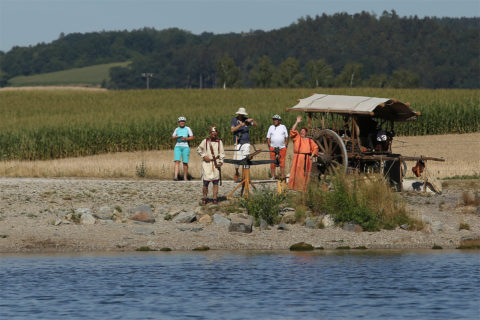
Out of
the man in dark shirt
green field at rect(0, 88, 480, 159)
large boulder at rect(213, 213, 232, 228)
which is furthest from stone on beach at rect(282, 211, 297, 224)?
green field at rect(0, 88, 480, 159)

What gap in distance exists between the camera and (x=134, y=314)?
1213cm

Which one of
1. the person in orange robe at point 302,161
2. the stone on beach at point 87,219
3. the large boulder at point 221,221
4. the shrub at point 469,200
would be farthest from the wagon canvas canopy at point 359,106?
the stone on beach at point 87,219

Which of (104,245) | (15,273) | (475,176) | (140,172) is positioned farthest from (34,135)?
(15,273)

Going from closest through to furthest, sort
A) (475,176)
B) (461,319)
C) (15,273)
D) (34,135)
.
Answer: (461,319) < (15,273) < (475,176) < (34,135)

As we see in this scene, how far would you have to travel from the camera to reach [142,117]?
167 feet

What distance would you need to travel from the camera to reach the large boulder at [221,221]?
19.1 m

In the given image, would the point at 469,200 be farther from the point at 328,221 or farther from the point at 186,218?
the point at 186,218

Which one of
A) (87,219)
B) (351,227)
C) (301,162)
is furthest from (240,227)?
(87,219)

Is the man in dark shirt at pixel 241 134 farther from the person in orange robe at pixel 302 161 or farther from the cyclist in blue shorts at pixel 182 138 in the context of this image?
the cyclist in blue shorts at pixel 182 138

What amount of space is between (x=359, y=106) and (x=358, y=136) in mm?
1037

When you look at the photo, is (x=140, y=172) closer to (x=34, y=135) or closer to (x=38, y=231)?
Result: (x=38, y=231)

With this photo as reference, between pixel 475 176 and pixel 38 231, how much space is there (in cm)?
1465

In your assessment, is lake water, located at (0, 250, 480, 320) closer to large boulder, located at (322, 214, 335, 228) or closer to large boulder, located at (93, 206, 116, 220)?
large boulder, located at (322, 214, 335, 228)

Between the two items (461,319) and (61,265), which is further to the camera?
(61,265)
